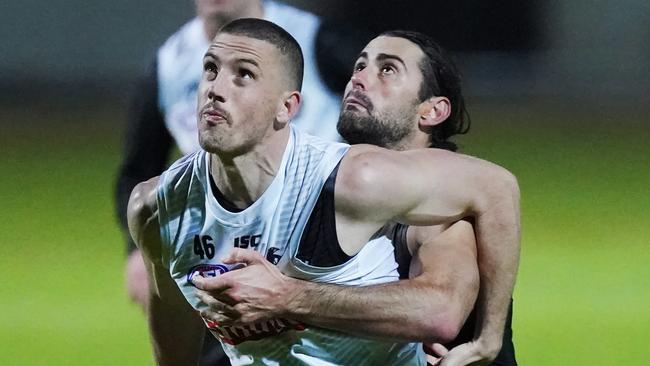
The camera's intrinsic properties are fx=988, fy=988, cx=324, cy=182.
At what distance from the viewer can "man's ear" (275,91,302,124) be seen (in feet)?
5.34

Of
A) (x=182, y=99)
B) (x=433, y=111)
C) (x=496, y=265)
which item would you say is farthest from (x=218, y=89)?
(x=496, y=265)

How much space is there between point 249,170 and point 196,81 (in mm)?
226

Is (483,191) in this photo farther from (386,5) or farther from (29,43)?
(29,43)

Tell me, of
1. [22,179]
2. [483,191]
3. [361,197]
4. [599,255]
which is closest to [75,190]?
[22,179]

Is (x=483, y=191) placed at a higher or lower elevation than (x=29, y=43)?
lower

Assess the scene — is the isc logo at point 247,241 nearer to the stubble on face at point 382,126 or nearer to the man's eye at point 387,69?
the stubble on face at point 382,126

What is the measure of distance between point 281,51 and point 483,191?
16.0 inches

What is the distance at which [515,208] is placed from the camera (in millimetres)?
1726

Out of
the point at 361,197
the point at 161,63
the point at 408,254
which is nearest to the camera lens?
the point at 361,197

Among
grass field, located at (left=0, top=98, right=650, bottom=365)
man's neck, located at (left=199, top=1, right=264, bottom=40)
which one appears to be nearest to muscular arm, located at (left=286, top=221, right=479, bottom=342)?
grass field, located at (left=0, top=98, right=650, bottom=365)

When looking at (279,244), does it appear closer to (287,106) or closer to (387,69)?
(287,106)

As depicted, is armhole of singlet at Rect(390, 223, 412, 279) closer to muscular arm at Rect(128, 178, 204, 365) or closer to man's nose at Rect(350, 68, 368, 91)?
man's nose at Rect(350, 68, 368, 91)

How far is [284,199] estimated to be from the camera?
163 centimetres

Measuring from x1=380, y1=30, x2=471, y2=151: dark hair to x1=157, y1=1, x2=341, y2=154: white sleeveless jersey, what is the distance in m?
0.15
